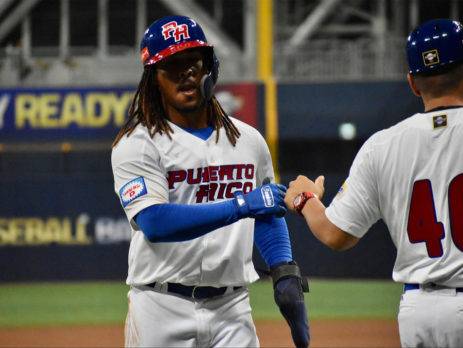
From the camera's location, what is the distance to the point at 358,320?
9883 mm

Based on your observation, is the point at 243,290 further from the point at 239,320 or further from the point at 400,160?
the point at 400,160

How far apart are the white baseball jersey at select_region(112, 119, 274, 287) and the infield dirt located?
16.3 ft

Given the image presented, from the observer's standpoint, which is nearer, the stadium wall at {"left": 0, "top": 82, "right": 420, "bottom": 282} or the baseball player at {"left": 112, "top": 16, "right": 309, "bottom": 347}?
the baseball player at {"left": 112, "top": 16, "right": 309, "bottom": 347}

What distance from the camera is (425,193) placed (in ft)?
10.1

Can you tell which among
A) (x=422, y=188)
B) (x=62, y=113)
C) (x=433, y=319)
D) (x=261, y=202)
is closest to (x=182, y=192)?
(x=261, y=202)

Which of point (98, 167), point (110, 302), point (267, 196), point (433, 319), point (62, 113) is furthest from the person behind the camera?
point (62, 113)

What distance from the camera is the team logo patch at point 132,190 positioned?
3.28 m

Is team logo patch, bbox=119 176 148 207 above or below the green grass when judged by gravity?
above

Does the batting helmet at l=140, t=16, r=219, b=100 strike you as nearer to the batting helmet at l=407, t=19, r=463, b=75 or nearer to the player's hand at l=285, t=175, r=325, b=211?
the player's hand at l=285, t=175, r=325, b=211

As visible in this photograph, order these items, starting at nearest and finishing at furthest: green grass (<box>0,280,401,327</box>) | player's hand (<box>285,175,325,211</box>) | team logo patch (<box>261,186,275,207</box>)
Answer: team logo patch (<box>261,186,275,207</box>)
player's hand (<box>285,175,325,211</box>)
green grass (<box>0,280,401,327</box>)

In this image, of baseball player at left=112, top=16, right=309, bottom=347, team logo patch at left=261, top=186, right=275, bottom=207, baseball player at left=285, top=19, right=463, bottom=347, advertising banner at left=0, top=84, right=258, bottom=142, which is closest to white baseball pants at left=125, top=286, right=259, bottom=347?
baseball player at left=112, top=16, right=309, bottom=347

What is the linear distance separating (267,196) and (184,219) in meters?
0.32

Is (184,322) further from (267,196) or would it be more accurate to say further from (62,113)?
(62,113)

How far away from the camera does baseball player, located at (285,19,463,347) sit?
10.0 ft
